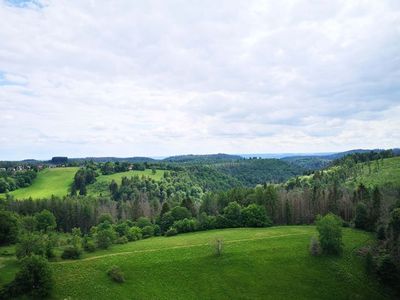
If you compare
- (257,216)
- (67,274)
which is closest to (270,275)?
(257,216)

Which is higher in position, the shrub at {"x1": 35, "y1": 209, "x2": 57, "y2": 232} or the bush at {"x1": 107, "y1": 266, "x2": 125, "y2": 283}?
the shrub at {"x1": 35, "y1": 209, "x2": 57, "y2": 232}

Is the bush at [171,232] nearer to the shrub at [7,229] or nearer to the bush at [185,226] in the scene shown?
the bush at [185,226]

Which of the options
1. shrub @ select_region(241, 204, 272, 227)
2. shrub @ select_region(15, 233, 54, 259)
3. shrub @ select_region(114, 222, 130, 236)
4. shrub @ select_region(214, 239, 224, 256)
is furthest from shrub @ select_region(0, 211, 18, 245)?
shrub @ select_region(241, 204, 272, 227)

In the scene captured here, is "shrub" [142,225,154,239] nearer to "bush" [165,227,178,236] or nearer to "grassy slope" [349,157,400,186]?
"bush" [165,227,178,236]

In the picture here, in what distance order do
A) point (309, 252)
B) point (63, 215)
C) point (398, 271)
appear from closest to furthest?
point (398, 271) → point (309, 252) → point (63, 215)

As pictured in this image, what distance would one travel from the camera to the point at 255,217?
4461 inches

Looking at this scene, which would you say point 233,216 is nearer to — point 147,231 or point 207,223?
point 207,223

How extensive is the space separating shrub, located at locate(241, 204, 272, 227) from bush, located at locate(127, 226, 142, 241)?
1320 inches

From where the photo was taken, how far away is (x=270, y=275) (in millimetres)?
77438

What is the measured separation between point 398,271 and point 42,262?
72808mm

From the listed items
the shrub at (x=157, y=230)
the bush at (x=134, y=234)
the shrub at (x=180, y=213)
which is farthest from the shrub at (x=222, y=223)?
the bush at (x=134, y=234)

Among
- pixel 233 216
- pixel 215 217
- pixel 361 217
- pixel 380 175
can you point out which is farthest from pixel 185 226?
pixel 380 175

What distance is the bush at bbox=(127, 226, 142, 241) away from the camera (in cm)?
10828

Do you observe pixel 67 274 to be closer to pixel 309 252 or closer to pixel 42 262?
pixel 42 262
